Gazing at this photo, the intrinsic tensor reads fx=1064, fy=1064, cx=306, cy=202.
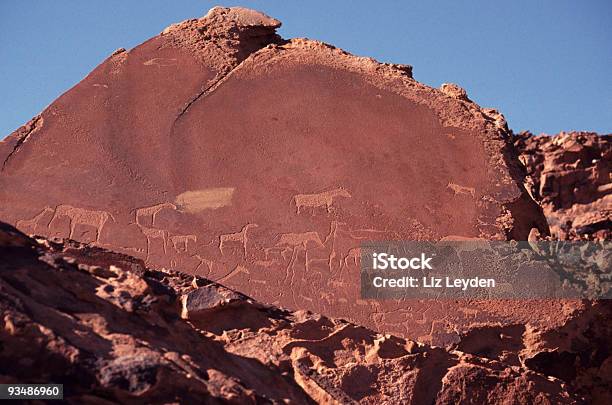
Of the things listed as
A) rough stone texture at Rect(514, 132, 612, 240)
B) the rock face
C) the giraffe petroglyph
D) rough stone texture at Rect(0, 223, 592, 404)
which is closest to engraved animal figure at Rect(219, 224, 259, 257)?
the rock face

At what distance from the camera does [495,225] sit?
21.2ft

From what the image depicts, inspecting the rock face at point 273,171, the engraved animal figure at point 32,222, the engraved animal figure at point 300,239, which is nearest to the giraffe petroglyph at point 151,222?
the rock face at point 273,171

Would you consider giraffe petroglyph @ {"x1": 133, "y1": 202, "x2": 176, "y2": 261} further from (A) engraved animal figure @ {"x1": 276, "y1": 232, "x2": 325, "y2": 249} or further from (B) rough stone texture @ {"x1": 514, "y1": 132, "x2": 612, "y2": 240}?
(B) rough stone texture @ {"x1": 514, "y1": 132, "x2": 612, "y2": 240}

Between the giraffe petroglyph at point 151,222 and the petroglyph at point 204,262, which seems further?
the giraffe petroglyph at point 151,222

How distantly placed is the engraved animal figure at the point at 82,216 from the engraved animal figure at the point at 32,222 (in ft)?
0.18

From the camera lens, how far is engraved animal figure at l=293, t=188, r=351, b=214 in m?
6.52

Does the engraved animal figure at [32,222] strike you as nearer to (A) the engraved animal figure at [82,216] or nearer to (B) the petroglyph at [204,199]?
(A) the engraved animal figure at [82,216]

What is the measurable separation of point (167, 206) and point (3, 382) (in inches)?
126

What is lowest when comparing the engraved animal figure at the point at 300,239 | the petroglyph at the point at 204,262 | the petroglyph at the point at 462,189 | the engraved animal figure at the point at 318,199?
the petroglyph at the point at 204,262

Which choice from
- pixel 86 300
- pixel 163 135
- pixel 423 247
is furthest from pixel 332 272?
pixel 86 300

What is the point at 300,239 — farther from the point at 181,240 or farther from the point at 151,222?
the point at 151,222

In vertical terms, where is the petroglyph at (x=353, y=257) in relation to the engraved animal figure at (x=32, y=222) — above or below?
below

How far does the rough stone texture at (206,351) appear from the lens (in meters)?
3.58

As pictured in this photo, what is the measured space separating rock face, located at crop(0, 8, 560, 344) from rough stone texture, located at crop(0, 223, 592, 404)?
61 centimetres
